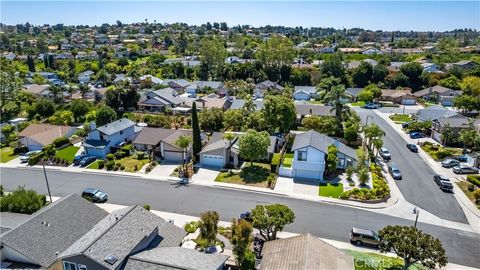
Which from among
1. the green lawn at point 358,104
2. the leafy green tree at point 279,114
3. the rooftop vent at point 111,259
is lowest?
the rooftop vent at point 111,259

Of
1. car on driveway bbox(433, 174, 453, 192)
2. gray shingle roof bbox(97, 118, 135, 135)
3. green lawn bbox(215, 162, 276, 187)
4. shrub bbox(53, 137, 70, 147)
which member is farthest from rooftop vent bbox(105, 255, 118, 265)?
shrub bbox(53, 137, 70, 147)

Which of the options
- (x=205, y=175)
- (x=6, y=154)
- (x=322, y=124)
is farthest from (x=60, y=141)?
(x=322, y=124)

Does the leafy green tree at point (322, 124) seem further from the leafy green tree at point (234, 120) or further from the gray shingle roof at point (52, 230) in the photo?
the gray shingle roof at point (52, 230)

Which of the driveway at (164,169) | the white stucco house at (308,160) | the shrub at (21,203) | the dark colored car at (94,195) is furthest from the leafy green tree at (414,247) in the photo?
the shrub at (21,203)

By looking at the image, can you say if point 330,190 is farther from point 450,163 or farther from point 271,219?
point 450,163

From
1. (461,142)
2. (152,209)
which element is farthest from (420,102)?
(152,209)

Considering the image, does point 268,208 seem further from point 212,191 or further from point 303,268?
point 212,191

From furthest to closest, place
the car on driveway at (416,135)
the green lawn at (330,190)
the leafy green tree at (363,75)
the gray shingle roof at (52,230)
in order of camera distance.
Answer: the leafy green tree at (363,75), the car on driveway at (416,135), the green lawn at (330,190), the gray shingle roof at (52,230)
